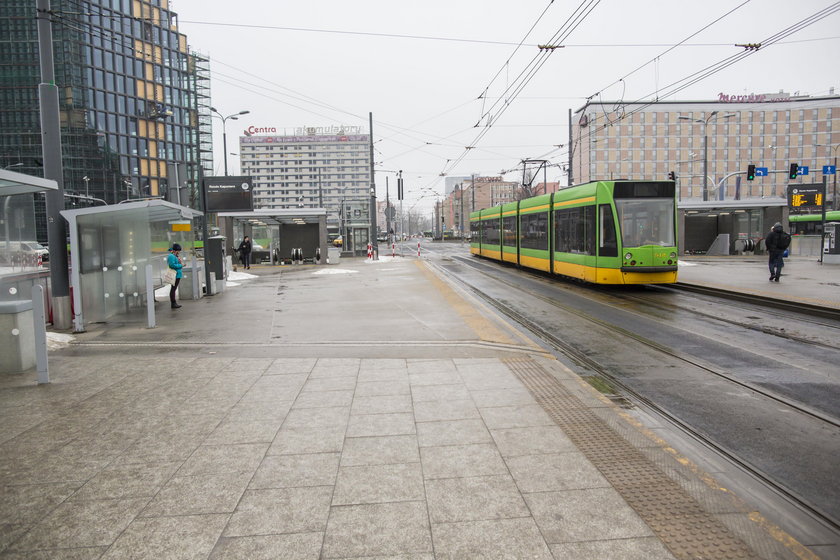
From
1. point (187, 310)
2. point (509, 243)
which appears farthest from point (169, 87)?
point (187, 310)

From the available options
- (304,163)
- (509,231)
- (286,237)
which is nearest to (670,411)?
(509,231)

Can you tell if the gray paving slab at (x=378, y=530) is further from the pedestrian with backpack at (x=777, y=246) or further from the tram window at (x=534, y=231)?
the tram window at (x=534, y=231)

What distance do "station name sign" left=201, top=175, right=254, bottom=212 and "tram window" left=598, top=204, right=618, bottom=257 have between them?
1321 centimetres

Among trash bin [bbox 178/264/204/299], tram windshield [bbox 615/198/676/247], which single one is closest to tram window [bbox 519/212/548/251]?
tram windshield [bbox 615/198/676/247]

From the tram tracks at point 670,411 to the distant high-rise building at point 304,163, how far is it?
519 feet

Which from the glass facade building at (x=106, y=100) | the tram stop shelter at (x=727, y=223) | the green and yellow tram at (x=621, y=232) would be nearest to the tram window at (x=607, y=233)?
the green and yellow tram at (x=621, y=232)

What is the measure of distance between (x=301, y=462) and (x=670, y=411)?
3.60 m

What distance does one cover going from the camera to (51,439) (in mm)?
4965

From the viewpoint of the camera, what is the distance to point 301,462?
4.40m

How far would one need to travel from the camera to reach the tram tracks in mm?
4000

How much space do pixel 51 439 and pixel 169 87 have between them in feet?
277

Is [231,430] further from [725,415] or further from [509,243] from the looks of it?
[509,243]

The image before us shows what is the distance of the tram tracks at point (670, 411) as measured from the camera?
4000 mm

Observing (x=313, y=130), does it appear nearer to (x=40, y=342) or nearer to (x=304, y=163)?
(x=304, y=163)
